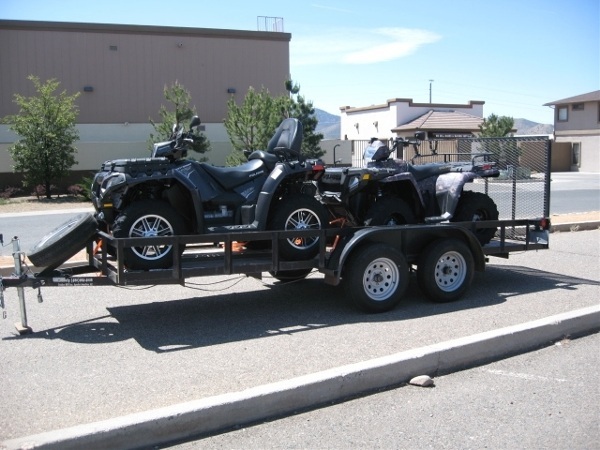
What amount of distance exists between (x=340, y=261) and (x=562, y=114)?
176 ft

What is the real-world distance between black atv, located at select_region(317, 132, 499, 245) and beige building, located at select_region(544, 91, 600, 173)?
150 feet

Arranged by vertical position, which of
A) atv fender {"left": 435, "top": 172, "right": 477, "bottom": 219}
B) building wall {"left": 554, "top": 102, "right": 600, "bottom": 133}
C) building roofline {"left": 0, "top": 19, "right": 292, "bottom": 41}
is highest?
building roofline {"left": 0, "top": 19, "right": 292, "bottom": 41}

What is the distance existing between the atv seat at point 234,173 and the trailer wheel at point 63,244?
1.41 meters

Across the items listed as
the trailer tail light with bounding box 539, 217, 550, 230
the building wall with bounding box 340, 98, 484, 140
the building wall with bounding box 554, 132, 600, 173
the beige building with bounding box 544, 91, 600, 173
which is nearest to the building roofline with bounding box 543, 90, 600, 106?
the beige building with bounding box 544, 91, 600, 173

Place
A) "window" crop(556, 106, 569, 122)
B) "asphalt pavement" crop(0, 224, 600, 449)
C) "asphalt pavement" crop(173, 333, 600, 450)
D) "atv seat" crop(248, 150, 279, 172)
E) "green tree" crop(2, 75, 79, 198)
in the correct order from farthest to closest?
"window" crop(556, 106, 569, 122), "green tree" crop(2, 75, 79, 198), "atv seat" crop(248, 150, 279, 172), "asphalt pavement" crop(0, 224, 600, 449), "asphalt pavement" crop(173, 333, 600, 450)

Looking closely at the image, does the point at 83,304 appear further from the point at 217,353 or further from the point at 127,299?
the point at 217,353

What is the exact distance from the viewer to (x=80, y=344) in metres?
6.66

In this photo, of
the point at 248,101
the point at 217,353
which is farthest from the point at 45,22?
the point at 217,353

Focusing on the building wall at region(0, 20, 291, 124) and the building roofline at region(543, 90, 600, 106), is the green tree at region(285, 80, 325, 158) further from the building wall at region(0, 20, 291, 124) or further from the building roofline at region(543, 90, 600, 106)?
the building roofline at region(543, 90, 600, 106)

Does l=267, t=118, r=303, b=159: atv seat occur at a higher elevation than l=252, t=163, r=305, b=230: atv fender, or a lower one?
higher

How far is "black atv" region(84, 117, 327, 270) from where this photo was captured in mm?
7020

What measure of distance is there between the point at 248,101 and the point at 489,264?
1788cm

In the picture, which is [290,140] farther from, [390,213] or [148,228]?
[148,228]

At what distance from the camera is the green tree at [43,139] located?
88.0 ft
